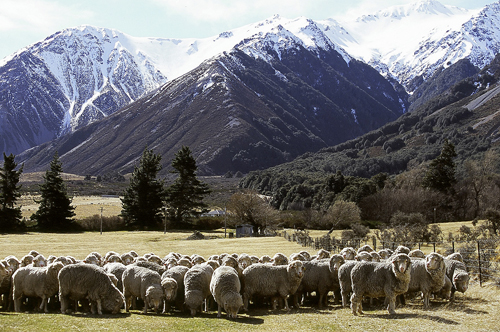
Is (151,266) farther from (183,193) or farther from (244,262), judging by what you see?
(183,193)

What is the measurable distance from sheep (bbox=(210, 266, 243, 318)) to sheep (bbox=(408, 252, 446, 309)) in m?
6.12

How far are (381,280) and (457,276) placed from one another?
3498 mm

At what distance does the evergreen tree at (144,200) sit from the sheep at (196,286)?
55521 millimetres

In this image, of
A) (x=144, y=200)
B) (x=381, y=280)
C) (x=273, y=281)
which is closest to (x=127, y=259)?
(x=273, y=281)

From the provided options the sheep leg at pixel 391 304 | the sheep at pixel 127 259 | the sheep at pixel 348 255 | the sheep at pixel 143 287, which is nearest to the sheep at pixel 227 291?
the sheep at pixel 143 287

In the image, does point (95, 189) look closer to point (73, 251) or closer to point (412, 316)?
point (73, 251)

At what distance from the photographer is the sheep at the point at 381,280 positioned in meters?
16.5

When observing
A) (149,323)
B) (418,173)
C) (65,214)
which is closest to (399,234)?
(149,323)

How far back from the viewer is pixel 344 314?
16.8 m

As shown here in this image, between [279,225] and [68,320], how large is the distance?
6749 cm

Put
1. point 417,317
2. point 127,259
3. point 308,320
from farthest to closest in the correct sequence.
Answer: point 127,259
point 308,320
point 417,317

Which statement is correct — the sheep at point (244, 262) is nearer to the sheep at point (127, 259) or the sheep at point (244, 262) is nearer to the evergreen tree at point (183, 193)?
the sheep at point (127, 259)

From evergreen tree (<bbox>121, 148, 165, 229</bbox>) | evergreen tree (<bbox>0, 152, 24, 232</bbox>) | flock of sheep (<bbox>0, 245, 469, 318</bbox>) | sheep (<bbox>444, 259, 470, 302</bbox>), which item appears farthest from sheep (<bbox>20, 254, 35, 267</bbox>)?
evergreen tree (<bbox>121, 148, 165, 229</bbox>)

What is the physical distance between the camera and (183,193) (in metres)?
75.7
